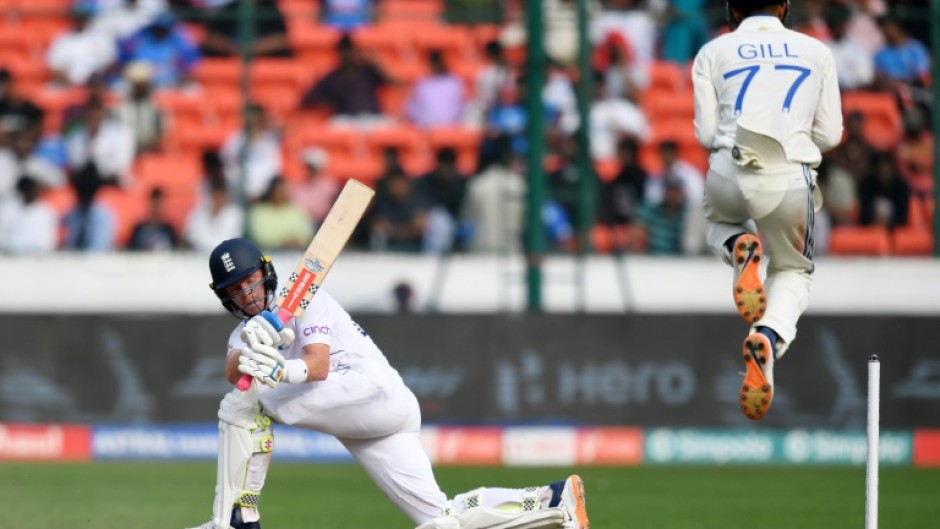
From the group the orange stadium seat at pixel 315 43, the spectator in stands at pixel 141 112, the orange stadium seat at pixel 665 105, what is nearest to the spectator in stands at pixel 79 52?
the spectator in stands at pixel 141 112

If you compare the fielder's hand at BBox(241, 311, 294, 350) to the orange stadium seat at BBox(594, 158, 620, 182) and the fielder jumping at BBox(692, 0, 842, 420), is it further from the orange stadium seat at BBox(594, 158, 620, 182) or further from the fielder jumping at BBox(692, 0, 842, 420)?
the orange stadium seat at BBox(594, 158, 620, 182)

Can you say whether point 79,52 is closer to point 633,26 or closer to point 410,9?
point 410,9

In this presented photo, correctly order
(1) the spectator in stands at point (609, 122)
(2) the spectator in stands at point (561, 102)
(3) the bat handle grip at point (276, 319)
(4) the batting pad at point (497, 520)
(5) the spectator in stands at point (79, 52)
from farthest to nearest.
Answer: (5) the spectator in stands at point (79, 52)
(1) the spectator in stands at point (609, 122)
(2) the spectator in stands at point (561, 102)
(4) the batting pad at point (497, 520)
(3) the bat handle grip at point (276, 319)

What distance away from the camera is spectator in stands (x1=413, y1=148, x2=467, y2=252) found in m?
11.7

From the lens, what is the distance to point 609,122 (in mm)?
12508

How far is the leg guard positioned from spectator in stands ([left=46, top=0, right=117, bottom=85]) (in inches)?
299

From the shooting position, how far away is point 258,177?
12000mm

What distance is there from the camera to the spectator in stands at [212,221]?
38.4 feet

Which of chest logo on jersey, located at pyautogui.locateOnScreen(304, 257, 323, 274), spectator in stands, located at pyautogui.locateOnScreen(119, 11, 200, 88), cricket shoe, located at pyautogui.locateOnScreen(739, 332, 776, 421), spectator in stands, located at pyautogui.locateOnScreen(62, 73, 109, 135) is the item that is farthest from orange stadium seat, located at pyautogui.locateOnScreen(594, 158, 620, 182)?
chest logo on jersey, located at pyautogui.locateOnScreen(304, 257, 323, 274)

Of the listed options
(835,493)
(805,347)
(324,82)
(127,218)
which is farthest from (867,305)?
(127,218)

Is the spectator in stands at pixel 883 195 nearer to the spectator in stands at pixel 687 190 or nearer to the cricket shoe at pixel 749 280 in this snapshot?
the spectator in stands at pixel 687 190

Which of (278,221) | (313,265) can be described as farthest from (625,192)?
(313,265)

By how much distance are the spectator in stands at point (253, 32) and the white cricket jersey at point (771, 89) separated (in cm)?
685

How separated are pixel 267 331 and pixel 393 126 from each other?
7498 millimetres
